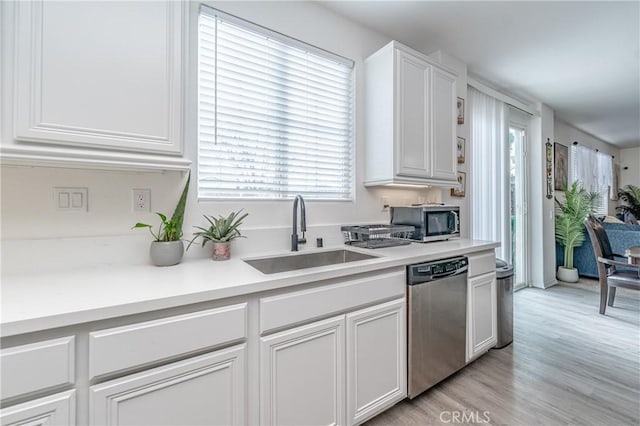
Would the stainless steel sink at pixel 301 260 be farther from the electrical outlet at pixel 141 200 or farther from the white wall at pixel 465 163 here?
the white wall at pixel 465 163

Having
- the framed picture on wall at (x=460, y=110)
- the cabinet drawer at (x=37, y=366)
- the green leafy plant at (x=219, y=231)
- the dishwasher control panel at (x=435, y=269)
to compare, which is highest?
the framed picture on wall at (x=460, y=110)

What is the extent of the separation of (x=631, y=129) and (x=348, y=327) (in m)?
7.66

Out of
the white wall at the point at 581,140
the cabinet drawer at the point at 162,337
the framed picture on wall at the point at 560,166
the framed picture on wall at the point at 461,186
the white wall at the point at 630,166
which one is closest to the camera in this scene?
the cabinet drawer at the point at 162,337

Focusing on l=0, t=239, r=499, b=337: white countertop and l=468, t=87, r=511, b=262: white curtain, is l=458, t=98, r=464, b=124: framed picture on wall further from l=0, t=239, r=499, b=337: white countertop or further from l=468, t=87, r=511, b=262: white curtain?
l=0, t=239, r=499, b=337: white countertop

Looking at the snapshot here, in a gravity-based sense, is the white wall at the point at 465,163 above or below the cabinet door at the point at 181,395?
above

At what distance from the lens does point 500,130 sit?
3539 millimetres

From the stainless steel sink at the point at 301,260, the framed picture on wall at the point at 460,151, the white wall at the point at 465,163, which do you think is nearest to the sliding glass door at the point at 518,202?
the white wall at the point at 465,163

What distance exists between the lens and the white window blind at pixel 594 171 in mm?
5625

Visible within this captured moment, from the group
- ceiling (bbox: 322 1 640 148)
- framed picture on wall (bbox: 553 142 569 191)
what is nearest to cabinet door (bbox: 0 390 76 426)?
ceiling (bbox: 322 1 640 148)

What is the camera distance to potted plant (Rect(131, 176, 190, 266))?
4.52 feet

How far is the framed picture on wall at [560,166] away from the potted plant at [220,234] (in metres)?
5.31

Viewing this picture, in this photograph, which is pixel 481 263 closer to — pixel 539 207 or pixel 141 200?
pixel 141 200

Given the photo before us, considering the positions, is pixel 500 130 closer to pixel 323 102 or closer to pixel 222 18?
pixel 323 102

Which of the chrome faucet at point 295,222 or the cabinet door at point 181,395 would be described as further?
the chrome faucet at point 295,222
